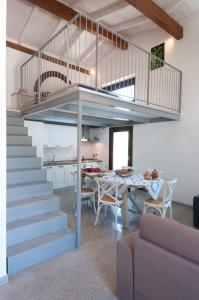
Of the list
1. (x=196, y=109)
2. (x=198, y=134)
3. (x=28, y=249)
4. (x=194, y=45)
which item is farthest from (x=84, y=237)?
(x=194, y=45)

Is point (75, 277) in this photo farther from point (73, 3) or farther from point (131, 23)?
point (131, 23)

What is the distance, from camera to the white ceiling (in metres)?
4.40

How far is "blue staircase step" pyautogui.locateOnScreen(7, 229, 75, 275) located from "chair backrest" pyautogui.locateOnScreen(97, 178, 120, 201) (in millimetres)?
950

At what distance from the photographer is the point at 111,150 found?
6.82m

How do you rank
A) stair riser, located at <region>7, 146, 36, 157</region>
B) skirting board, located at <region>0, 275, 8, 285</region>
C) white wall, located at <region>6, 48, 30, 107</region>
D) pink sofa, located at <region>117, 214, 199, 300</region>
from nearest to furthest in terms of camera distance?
pink sofa, located at <region>117, 214, 199, 300</region>
skirting board, located at <region>0, 275, 8, 285</region>
stair riser, located at <region>7, 146, 36, 157</region>
white wall, located at <region>6, 48, 30, 107</region>

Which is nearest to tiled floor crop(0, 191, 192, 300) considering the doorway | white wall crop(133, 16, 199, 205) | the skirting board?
the skirting board

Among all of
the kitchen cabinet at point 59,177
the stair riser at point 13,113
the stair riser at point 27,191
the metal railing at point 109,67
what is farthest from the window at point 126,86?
the stair riser at point 27,191

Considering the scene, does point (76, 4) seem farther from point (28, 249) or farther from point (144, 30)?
point (28, 249)

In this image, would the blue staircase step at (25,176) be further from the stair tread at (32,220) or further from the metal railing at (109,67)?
the metal railing at (109,67)

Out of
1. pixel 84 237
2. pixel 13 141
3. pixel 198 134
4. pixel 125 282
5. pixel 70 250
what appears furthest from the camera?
pixel 198 134

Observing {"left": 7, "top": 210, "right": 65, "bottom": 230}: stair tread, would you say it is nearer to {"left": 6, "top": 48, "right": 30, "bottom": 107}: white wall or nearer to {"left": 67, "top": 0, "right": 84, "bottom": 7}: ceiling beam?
Answer: {"left": 6, "top": 48, "right": 30, "bottom": 107}: white wall

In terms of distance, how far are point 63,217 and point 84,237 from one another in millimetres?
529

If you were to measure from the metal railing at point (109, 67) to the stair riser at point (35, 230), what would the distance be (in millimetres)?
3390

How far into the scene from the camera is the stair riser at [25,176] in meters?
3.15
